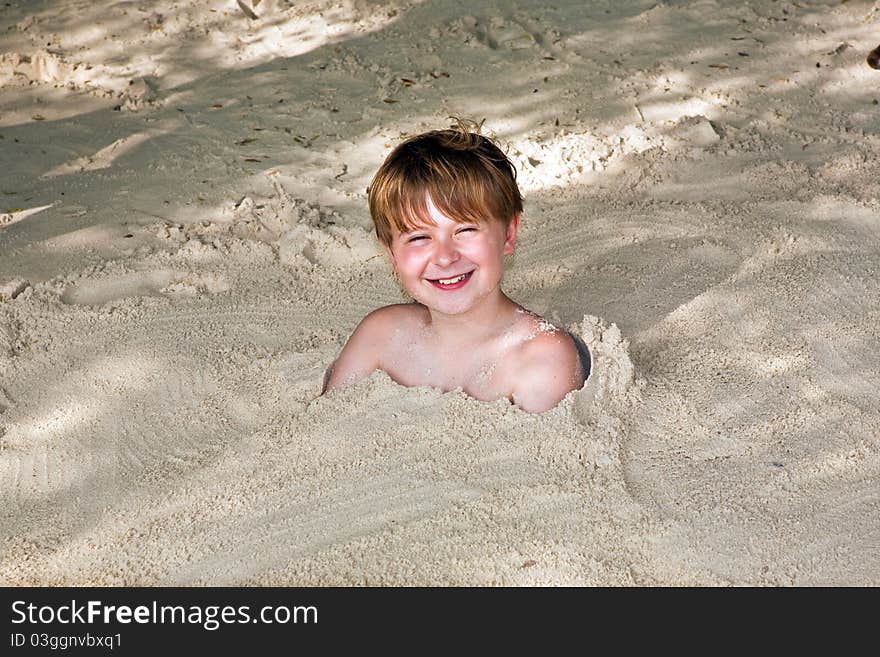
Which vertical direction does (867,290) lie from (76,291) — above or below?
below

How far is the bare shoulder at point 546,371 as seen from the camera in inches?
106

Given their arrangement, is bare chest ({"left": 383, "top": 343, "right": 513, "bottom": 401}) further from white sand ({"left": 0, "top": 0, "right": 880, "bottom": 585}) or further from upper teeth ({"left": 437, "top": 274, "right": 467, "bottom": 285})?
upper teeth ({"left": 437, "top": 274, "right": 467, "bottom": 285})

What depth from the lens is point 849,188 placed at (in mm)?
3645

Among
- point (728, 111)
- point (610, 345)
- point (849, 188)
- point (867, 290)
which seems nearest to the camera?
point (610, 345)

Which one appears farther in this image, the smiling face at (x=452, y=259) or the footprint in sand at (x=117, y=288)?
the footprint in sand at (x=117, y=288)

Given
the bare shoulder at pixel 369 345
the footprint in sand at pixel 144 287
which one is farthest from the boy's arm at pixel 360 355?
the footprint in sand at pixel 144 287

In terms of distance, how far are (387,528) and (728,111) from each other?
258cm

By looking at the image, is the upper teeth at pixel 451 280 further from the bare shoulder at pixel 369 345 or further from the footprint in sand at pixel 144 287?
the footprint in sand at pixel 144 287

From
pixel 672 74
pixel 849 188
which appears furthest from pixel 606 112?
pixel 849 188

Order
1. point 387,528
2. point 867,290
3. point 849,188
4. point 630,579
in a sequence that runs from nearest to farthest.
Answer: point 630,579, point 387,528, point 867,290, point 849,188

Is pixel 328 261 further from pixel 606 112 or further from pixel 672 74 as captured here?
pixel 672 74

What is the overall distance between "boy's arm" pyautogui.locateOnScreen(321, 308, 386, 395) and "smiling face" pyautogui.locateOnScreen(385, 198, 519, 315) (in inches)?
11.8

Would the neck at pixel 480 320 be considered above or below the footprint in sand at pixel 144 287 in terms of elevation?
above

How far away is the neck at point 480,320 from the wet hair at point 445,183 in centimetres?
22
